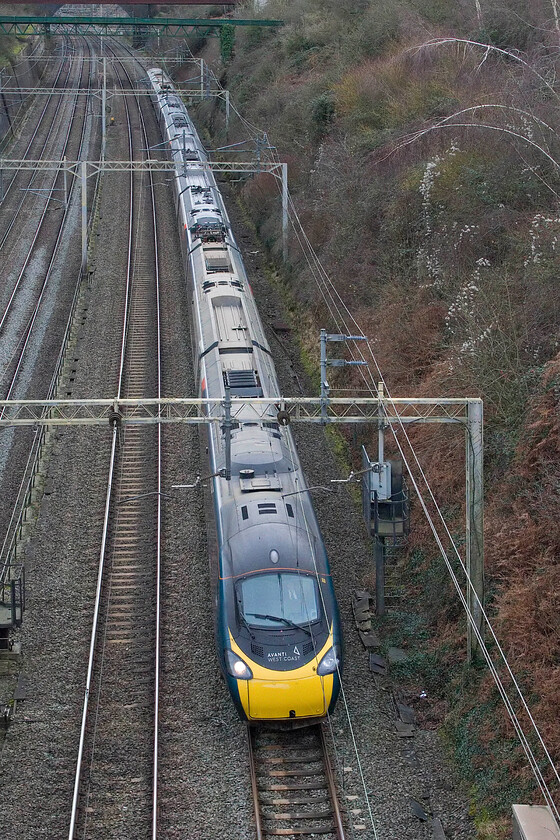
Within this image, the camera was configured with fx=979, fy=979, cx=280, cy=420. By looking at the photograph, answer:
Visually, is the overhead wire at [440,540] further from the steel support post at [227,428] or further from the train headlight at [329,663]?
the steel support post at [227,428]

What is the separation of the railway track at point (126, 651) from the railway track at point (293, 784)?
1522 mm

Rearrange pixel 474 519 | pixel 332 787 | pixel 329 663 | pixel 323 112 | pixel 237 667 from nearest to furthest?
pixel 332 787, pixel 237 667, pixel 329 663, pixel 474 519, pixel 323 112

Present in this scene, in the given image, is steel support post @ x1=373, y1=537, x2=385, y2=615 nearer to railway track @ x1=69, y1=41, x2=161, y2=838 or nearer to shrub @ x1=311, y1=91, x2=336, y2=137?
railway track @ x1=69, y1=41, x2=161, y2=838

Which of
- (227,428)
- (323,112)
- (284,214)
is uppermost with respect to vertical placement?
(227,428)

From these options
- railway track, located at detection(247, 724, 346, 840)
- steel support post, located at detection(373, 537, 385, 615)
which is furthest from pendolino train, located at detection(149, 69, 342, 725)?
steel support post, located at detection(373, 537, 385, 615)

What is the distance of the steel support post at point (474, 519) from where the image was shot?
52.6 feet

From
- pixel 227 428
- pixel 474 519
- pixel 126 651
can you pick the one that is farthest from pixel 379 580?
pixel 126 651

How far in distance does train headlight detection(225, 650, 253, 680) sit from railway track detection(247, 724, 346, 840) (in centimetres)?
114

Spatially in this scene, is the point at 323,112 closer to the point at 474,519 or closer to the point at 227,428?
the point at 227,428

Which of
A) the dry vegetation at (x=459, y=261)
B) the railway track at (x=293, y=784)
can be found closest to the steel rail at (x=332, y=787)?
the railway track at (x=293, y=784)

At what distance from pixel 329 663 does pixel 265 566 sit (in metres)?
1.86

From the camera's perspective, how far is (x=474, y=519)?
647 inches

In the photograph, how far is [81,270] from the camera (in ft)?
Answer: 121

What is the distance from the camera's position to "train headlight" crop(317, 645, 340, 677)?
14570mm
